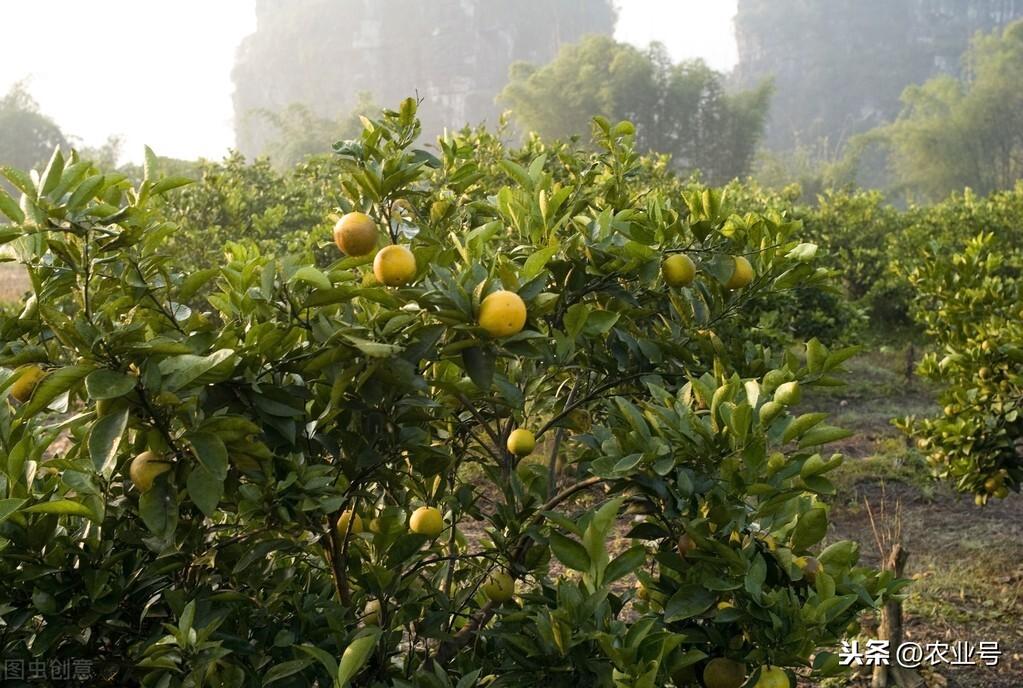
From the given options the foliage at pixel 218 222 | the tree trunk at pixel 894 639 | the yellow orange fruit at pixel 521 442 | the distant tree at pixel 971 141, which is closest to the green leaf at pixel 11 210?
the yellow orange fruit at pixel 521 442

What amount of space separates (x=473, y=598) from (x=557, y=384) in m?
0.49

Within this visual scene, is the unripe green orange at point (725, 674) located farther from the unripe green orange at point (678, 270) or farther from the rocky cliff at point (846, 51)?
the rocky cliff at point (846, 51)

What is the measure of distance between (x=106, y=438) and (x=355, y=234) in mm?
459

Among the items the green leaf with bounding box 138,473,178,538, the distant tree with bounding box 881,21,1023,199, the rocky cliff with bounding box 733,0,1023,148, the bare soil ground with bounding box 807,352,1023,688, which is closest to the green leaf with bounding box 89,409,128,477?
the green leaf with bounding box 138,473,178,538

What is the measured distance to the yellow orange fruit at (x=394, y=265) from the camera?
1.24 metres

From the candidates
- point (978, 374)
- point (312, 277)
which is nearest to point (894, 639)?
point (978, 374)

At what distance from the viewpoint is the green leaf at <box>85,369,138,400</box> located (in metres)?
0.97

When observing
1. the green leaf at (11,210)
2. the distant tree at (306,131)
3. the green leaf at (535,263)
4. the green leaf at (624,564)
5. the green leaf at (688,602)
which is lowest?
the green leaf at (688,602)

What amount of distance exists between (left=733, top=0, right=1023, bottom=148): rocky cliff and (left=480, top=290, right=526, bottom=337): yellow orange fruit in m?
57.6

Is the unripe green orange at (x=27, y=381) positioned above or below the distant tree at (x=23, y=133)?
below

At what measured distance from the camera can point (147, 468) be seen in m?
1.11

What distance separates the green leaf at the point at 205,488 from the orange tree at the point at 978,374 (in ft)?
8.47

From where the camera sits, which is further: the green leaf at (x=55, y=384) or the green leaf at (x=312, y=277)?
the green leaf at (x=312, y=277)

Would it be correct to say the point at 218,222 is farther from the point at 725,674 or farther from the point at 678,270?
the point at 725,674
